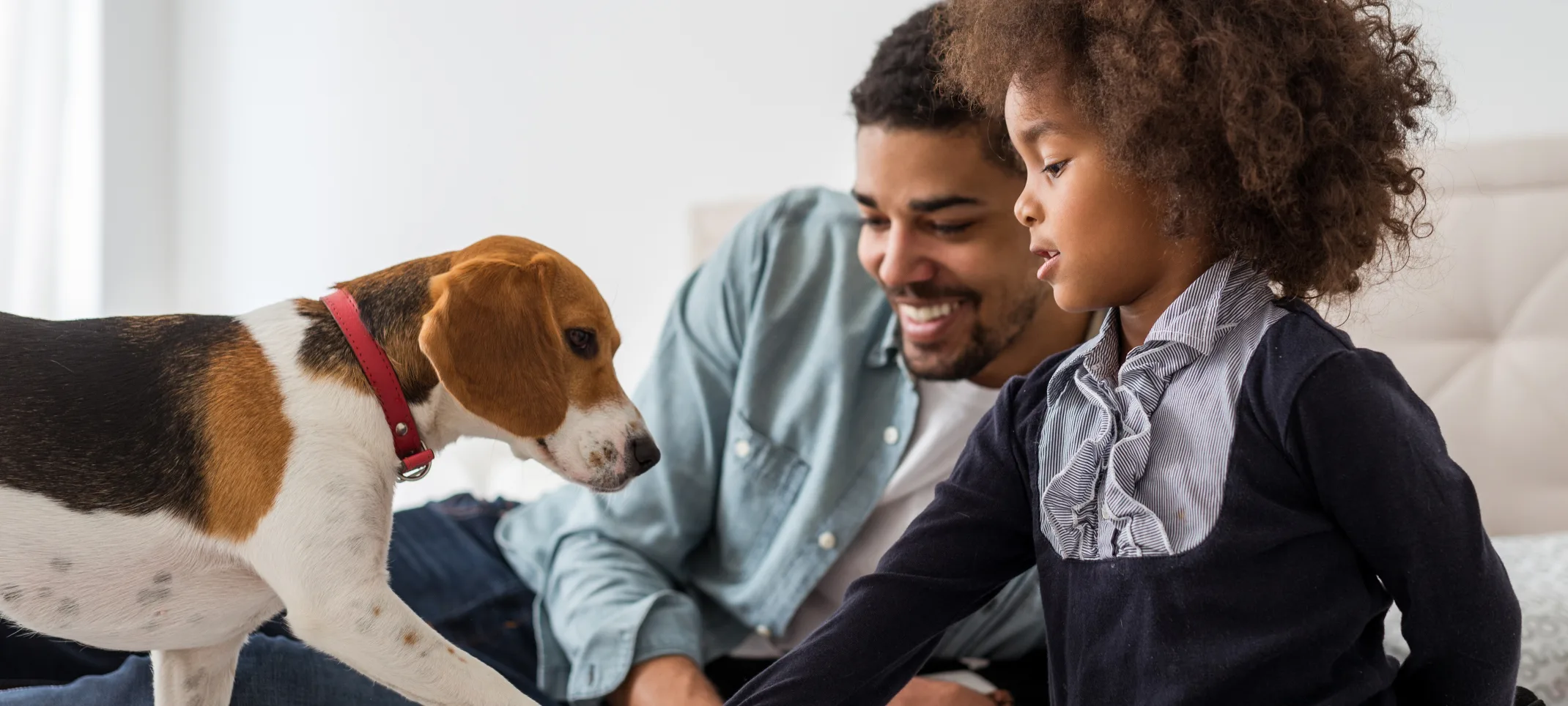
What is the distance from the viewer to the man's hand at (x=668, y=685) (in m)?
1.28

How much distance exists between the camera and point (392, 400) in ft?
2.52

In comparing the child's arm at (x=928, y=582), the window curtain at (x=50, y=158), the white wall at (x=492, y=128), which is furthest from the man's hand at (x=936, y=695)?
the window curtain at (x=50, y=158)

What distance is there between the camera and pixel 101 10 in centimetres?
277

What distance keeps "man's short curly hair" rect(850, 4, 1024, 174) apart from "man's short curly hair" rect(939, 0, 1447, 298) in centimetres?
47

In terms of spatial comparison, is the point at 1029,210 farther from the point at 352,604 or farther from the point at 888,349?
the point at 888,349

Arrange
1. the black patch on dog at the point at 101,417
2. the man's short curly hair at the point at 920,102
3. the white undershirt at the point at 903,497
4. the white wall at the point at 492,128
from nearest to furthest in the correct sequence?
the black patch on dog at the point at 101,417
the man's short curly hair at the point at 920,102
the white undershirt at the point at 903,497
the white wall at the point at 492,128

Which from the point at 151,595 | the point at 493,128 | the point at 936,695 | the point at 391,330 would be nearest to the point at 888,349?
the point at 936,695

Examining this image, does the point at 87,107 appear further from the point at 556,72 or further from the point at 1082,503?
the point at 1082,503

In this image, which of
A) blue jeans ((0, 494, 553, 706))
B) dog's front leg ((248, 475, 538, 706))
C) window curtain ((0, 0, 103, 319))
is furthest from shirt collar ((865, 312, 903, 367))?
window curtain ((0, 0, 103, 319))

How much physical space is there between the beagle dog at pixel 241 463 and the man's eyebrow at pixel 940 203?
692mm

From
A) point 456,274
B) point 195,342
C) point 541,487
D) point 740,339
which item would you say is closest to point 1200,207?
point 456,274

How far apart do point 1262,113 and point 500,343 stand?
0.55 metres

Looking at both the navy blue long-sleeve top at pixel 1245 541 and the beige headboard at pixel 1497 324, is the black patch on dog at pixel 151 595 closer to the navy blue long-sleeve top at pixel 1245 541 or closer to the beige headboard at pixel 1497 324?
the navy blue long-sleeve top at pixel 1245 541

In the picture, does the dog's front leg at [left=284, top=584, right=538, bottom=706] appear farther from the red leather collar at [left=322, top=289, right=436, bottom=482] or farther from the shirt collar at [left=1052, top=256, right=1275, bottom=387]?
the shirt collar at [left=1052, top=256, right=1275, bottom=387]
